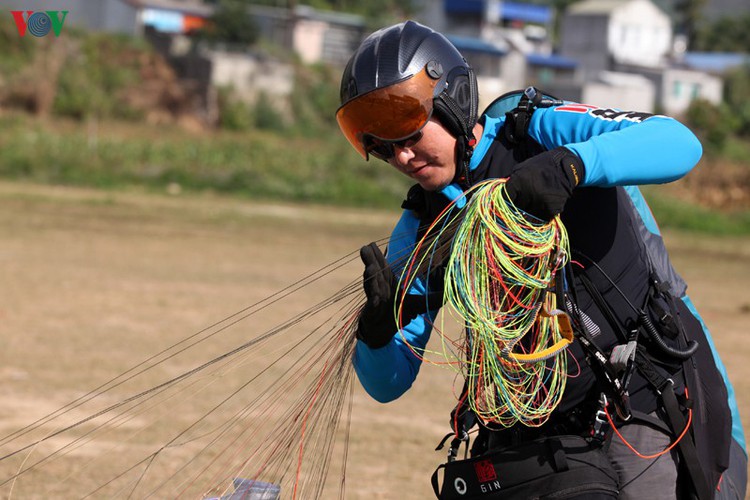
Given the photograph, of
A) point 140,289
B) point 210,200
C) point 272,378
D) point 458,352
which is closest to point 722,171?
point 210,200

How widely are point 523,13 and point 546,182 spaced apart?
79.8 m

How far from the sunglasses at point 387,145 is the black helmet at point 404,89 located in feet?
0.06

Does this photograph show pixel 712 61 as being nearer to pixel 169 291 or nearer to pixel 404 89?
pixel 169 291

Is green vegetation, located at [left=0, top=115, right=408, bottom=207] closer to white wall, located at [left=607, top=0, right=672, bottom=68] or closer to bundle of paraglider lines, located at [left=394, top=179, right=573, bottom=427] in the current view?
bundle of paraglider lines, located at [left=394, top=179, right=573, bottom=427]

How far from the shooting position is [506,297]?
7.85 feet

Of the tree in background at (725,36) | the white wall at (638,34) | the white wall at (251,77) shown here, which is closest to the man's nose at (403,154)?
the white wall at (251,77)

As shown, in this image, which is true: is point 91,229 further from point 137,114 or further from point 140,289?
point 137,114

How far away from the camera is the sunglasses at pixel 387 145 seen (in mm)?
2430

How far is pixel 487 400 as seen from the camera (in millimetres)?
2434

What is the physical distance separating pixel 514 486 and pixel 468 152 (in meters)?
0.86

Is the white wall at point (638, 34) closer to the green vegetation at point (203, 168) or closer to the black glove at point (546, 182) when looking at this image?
the green vegetation at point (203, 168)

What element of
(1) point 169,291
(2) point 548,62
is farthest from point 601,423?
(2) point 548,62

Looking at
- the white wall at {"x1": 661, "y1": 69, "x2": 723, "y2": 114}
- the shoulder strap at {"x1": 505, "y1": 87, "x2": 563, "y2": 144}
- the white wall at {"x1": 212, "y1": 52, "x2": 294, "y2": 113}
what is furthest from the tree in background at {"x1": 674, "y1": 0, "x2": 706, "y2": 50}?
the shoulder strap at {"x1": 505, "y1": 87, "x2": 563, "y2": 144}

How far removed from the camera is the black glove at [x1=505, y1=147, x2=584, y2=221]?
2172mm
